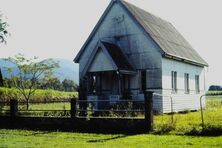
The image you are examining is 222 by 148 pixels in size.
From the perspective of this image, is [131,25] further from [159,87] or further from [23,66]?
[23,66]

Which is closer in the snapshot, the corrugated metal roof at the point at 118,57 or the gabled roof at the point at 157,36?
the corrugated metal roof at the point at 118,57

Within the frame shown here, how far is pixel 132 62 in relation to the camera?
82.2 feet

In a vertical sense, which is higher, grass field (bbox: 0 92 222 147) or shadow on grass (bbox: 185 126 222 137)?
shadow on grass (bbox: 185 126 222 137)

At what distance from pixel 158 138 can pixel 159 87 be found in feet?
37.1

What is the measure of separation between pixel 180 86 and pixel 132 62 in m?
4.99

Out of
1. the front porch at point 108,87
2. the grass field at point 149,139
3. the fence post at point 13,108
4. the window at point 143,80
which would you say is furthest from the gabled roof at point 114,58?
the grass field at point 149,139

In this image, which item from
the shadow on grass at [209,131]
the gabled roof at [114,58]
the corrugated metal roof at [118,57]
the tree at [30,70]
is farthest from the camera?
the tree at [30,70]

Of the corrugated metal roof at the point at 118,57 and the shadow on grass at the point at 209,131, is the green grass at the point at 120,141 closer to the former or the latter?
the shadow on grass at the point at 209,131

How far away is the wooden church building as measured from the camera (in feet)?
78.4

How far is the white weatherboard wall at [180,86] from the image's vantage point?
2445 cm

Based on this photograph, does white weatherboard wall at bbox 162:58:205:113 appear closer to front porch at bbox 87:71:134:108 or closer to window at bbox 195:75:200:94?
window at bbox 195:75:200:94

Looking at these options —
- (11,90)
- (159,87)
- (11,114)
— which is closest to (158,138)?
(11,114)

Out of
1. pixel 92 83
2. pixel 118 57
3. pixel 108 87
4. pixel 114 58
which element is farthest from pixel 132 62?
pixel 92 83

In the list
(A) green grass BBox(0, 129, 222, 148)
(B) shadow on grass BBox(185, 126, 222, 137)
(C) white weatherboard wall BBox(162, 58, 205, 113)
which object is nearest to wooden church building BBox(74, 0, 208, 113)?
(C) white weatherboard wall BBox(162, 58, 205, 113)
